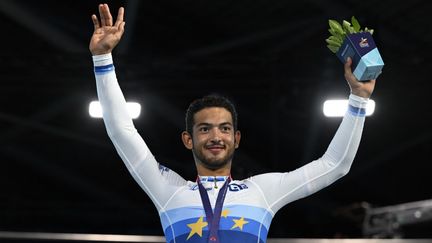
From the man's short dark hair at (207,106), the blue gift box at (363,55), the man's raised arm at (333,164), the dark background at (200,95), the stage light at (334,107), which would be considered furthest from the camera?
the stage light at (334,107)

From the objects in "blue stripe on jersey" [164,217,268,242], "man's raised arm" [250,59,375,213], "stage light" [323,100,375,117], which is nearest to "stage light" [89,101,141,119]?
"stage light" [323,100,375,117]

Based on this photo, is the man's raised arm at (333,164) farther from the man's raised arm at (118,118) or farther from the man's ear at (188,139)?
the man's raised arm at (118,118)

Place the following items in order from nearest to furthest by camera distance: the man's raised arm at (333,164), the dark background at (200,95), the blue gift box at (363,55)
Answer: the blue gift box at (363,55) < the man's raised arm at (333,164) < the dark background at (200,95)

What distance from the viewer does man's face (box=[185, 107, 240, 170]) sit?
3.09 m

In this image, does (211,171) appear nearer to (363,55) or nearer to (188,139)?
(188,139)

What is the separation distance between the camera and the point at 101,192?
1634 cm

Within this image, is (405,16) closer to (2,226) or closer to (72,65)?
(72,65)

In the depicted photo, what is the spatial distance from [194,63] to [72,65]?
67.2 inches

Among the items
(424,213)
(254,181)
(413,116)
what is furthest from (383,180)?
(254,181)

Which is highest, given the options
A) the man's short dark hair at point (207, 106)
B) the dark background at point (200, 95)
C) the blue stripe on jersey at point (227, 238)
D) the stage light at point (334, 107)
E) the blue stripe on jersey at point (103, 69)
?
the dark background at point (200, 95)

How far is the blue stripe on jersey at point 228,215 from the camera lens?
3.02 metres

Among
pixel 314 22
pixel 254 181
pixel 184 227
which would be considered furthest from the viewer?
pixel 314 22

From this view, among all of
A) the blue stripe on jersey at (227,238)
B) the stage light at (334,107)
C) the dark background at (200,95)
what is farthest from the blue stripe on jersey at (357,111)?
the stage light at (334,107)

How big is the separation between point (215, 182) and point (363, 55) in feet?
2.76
